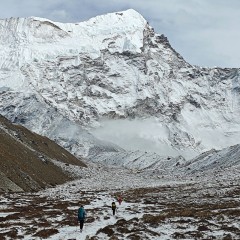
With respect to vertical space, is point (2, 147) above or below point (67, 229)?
above

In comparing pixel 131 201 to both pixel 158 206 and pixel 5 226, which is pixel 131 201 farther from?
pixel 5 226

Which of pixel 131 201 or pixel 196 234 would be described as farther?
pixel 131 201

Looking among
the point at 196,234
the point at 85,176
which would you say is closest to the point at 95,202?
the point at 196,234

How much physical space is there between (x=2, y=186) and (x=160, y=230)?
45915 millimetres

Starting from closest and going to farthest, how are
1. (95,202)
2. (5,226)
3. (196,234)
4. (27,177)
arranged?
(196,234), (5,226), (95,202), (27,177)

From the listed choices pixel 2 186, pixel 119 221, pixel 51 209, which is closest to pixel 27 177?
pixel 2 186

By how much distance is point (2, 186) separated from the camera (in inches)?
3091

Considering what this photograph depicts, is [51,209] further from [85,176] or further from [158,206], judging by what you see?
[85,176]

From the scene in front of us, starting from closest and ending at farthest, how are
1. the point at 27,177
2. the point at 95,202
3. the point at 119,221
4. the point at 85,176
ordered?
the point at 119,221
the point at 95,202
the point at 27,177
the point at 85,176

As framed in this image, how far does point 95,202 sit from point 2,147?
39.6 metres

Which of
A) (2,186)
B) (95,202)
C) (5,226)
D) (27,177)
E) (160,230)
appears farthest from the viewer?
(27,177)

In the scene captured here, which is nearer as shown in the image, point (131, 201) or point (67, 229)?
point (67, 229)

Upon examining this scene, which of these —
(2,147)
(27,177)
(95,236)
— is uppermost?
(2,147)

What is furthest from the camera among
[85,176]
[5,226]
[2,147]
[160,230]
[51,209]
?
[85,176]
